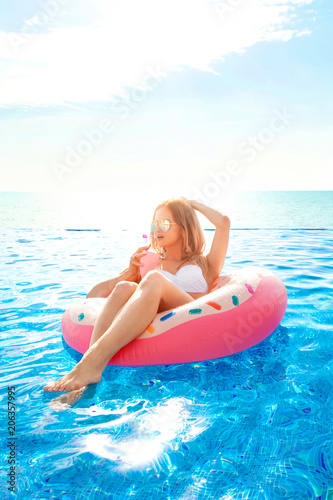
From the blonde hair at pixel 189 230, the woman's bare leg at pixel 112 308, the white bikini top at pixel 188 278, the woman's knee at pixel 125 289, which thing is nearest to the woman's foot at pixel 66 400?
the woman's bare leg at pixel 112 308

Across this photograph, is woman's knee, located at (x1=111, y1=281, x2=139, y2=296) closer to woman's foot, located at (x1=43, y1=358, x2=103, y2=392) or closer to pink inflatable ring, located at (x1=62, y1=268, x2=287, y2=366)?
pink inflatable ring, located at (x1=62, y1=268, x2=287, y2=366)

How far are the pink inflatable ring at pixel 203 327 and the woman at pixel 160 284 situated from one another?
0.11 metres

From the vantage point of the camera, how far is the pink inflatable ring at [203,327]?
232cm

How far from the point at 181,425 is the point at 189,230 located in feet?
4.55

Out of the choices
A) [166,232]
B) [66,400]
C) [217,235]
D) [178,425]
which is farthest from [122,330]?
[217,235]

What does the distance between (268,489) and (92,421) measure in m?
0.77

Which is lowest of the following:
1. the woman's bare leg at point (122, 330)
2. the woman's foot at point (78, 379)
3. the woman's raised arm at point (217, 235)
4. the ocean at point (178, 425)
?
the ocean at point (178, 425)

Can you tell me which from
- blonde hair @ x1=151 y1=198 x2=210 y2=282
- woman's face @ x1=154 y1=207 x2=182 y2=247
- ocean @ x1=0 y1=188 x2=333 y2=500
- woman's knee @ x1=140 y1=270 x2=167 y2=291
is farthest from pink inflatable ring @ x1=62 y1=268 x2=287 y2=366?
woman's face @ x1=154 y1=207 x2=182 y2=247

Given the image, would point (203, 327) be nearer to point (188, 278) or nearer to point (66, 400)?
point (188, 278)

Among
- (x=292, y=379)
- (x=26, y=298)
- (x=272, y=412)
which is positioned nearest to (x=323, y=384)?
(x=292, y=379)

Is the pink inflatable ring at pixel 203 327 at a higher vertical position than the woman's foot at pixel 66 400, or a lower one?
higher

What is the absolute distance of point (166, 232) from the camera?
9.21ft

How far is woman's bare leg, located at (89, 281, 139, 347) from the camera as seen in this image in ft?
7.69

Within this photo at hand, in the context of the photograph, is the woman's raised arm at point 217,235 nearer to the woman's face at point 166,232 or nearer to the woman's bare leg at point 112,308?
the woman's face at point 166,232
